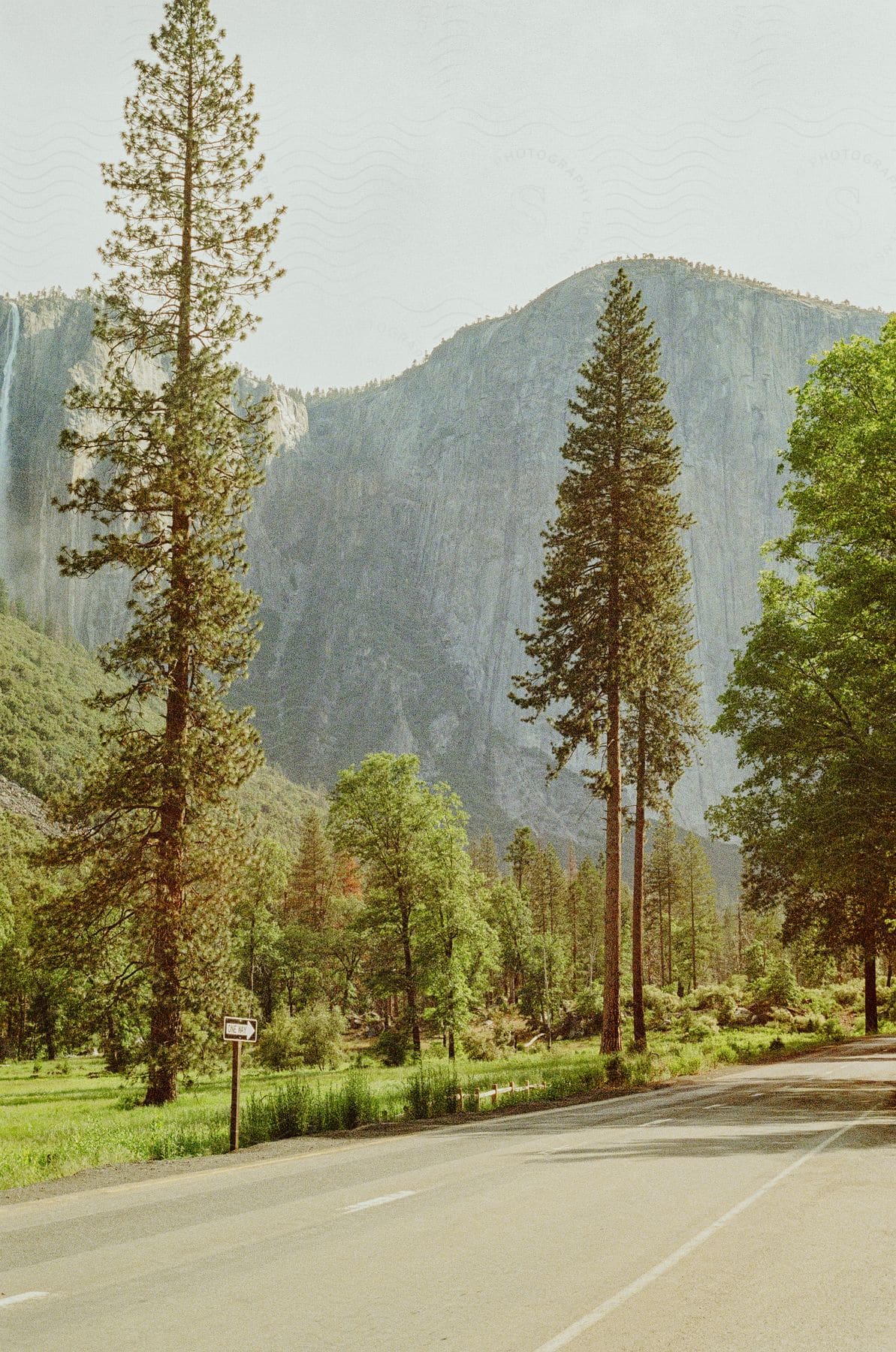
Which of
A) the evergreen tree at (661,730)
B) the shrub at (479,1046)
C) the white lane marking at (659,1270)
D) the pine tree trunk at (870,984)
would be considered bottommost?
the shrub at (479,1046)

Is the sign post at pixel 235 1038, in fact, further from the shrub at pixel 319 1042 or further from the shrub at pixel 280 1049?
the shrub at pixel 319 1042

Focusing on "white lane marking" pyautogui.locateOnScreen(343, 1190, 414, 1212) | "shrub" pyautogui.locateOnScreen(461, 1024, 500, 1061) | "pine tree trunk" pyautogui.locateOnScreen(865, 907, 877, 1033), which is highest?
"white lane marking" pyautogui.locateOnScreen(343, 1190, 414, 1212)

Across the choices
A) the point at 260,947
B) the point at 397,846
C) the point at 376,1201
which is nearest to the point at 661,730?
the point at 397,846

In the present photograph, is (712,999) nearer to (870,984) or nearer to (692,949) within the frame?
(870,984)

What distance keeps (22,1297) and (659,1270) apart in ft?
12.9

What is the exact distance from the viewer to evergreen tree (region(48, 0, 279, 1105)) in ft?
68.0

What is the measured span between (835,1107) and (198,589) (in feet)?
51.4

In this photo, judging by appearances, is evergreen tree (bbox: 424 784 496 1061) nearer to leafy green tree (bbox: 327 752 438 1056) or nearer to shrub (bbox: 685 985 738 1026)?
leafy green tree (bbox: 327 752 438 1056)

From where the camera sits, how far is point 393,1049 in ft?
150

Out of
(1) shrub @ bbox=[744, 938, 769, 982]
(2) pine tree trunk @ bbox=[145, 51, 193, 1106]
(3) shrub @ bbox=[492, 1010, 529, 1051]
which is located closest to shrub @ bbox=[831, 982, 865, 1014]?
(1) shrub @ bbox=[744, 938, 769, 982]

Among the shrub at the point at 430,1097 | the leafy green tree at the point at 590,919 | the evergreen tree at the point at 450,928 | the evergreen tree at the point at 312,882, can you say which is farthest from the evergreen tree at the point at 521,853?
the shrub at the point at 430,1097

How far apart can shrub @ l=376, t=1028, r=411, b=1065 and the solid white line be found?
4125cm

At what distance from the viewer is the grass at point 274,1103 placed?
14.2 m

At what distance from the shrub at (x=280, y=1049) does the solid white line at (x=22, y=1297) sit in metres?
41.8
